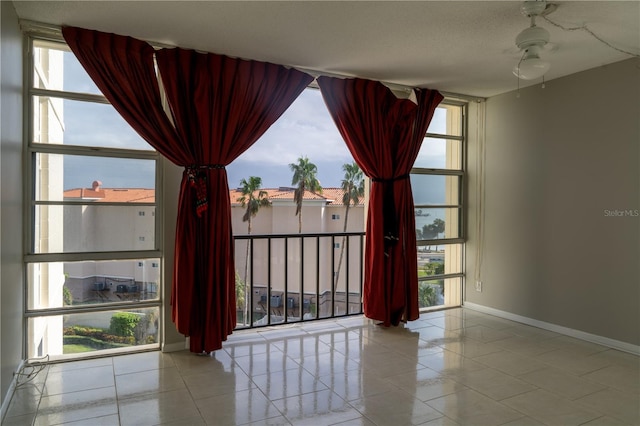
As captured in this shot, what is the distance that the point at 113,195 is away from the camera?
3.29 meters

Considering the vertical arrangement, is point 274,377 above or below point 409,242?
below

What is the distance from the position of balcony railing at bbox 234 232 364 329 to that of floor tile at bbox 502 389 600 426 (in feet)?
6.86

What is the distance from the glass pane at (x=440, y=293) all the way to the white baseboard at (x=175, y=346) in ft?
8.69

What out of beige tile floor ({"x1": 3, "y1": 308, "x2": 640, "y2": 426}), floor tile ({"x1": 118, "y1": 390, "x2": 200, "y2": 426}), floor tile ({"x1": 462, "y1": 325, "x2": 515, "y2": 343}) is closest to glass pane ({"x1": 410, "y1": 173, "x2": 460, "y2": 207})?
floor tile ({"x1": 462, "y1": 325, "x2": 515, "y2": 343})

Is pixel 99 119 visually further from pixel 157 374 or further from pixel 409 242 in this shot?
pixel 409 242

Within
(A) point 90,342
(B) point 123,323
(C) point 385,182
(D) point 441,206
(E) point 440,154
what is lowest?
(A) point 90,342

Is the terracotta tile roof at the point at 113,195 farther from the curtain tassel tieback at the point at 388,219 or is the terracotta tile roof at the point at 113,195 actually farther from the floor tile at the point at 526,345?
the floor tile at the point at 526,345

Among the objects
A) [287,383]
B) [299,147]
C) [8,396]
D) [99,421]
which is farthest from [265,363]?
[299,147]

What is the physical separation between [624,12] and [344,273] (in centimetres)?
325

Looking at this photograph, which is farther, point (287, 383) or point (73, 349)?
point (73, 349)

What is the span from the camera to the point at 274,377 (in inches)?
114

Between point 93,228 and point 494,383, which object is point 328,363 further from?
point 93,228

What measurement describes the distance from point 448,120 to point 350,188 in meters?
1.46

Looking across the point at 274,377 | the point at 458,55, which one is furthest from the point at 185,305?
the point at 458,55
